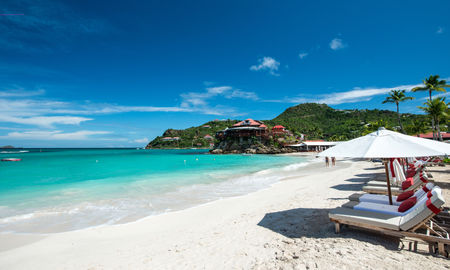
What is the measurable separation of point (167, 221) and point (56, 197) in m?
7.96

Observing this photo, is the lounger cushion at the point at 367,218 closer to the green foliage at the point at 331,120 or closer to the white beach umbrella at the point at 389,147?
the white beach umbrella at the point at 389,147

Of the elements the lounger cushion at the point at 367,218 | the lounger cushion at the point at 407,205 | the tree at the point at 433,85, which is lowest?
the lounger cushion at the point at 367,218

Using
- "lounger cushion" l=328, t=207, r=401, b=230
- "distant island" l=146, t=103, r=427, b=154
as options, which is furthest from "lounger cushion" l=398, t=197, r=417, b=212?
"distant island" l=146, t=103, r=427, b=154

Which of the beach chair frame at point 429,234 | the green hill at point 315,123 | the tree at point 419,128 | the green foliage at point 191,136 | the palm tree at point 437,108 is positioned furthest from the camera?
the green foliage at point 191,136

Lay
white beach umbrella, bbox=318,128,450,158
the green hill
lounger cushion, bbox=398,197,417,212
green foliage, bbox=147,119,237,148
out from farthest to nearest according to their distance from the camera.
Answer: green foliage, bbox=147,119,237,148 < the green hill < lounger cushion, bbox=398,197,417,212 < white beach umbrella, bbox=318,128,450,158

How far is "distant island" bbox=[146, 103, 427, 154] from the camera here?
6169cm

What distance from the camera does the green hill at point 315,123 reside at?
75.1m

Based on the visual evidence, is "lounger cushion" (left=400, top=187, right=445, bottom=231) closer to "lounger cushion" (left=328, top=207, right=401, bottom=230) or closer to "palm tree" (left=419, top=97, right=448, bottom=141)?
"lounger cushion" (left=328, top=207, right=401, bottom=230)

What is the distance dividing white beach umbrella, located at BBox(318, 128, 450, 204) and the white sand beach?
5.02ft

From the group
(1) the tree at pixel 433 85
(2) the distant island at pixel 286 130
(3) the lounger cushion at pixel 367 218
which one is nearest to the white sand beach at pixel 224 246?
(3) the lounger cushion at pixel 367 218

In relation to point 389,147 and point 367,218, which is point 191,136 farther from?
point 389,147

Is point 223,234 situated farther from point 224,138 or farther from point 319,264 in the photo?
point 224,138

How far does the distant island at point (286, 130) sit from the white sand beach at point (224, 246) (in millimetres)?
42459

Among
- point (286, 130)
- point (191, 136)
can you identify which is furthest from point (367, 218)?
point (191, 136)
